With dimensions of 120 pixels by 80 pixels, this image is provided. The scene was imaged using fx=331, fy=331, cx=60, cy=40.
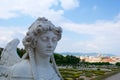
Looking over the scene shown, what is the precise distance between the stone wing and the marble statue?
0.27 meters

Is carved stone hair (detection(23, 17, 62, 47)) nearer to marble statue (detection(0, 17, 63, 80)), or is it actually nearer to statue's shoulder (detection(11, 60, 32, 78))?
marble statue (detection(0, 17, 63, 80))

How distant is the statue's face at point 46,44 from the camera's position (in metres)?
2.50

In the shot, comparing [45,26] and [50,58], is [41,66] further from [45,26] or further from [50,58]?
[45,26]

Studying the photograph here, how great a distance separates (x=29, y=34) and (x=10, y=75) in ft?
1.09

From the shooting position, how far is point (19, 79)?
7.93ft

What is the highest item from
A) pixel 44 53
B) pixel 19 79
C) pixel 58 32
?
pixel 58 32

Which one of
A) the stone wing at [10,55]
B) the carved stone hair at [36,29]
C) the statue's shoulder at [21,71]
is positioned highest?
the carved stone hair at [36,29]

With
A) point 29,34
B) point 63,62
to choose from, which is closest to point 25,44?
point 29,34

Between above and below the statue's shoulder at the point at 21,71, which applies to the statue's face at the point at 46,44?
above

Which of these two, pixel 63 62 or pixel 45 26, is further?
pixel 63 62

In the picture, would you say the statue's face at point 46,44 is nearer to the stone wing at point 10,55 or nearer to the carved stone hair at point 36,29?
the carved stone hair at point 36,29

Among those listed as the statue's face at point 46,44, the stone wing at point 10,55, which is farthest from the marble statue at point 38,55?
the stone wing at point 10,55

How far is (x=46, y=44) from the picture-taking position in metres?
2.52

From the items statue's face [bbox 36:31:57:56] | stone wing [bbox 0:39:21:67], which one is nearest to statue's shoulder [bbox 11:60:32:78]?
statue's face [bbox 36:31:57:56]
